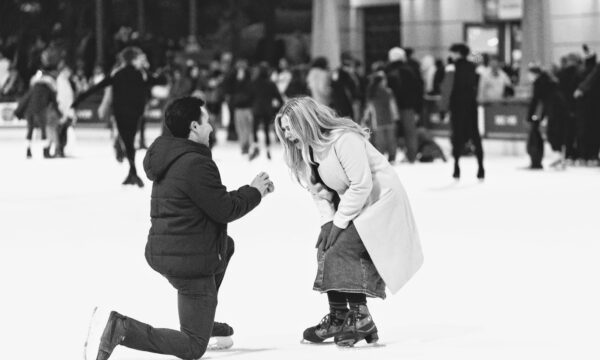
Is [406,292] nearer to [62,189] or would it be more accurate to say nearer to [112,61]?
[62,189]

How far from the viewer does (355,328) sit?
6750 millimetres

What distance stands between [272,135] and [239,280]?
2027cm

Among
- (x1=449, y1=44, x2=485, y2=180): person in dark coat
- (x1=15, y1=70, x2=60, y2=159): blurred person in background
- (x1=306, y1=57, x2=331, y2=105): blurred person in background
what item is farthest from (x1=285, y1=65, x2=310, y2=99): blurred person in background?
(x1=449, y1=44, x2=485, y2=180): person in dark coat

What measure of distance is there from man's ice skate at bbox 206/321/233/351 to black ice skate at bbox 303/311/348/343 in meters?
0.39

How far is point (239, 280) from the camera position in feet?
30.1

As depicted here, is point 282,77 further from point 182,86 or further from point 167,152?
point 167,152

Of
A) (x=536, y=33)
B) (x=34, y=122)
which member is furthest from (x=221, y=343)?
(x=536, y=33)

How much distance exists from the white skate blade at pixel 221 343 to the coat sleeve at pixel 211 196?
740 millimetres

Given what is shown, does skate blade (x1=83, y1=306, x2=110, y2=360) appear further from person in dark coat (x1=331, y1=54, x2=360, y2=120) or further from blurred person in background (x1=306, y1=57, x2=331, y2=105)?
blurred person in background (x1=306, y1=57, x2=331, y2=105)

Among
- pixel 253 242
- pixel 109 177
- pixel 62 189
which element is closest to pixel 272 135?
pixel 109 177

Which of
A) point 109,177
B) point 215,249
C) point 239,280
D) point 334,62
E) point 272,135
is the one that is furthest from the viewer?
point 334,62

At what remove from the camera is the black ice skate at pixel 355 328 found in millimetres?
Result: 6750

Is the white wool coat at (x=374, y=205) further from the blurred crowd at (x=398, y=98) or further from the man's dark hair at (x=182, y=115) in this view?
the blurred crowd at (x=398, y=98)

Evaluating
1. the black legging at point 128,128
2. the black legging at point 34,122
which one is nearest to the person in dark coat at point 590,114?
the black legging at point 128,128
